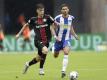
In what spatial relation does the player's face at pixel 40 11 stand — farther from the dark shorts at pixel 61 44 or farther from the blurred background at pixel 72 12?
the blurred background at pixel 72 12

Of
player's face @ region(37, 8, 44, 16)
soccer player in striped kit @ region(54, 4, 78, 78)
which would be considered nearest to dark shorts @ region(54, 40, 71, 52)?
soccer player in striped kit @ region(54, 4, 78, 78)

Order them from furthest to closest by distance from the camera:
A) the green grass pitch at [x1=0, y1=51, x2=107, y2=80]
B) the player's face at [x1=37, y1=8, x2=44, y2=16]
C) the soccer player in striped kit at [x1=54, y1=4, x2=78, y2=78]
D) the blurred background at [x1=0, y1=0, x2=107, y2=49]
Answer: the blurred background at [x1=0, y1=0, x2=107, y2=49]
the soccer player in striped kit at [x1=54, y1=4, x2=78, y2=78]
the green grass pitch at [x1=0, y1=51, x2=107, y2=80]
the player's face at [x1=37, y1=8, x2=44, y2=16]

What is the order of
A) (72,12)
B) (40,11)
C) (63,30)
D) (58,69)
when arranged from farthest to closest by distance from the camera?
(72,12)
(58,69)
(63,30)
(40,11)

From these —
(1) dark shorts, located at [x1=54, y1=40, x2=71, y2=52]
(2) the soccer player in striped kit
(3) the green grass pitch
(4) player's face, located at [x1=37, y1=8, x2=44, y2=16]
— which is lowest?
(3) the green grass pitch

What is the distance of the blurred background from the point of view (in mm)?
45275

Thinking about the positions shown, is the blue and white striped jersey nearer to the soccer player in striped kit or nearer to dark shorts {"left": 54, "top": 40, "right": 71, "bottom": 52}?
the soccer player in striped kit

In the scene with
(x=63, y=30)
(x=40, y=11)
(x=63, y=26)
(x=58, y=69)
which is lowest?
(x=58, y=69)

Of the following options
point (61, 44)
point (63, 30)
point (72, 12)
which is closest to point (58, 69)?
point (61, 44)

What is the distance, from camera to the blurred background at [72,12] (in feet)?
149

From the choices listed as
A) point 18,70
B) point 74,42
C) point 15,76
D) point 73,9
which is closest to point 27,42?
point 74,42

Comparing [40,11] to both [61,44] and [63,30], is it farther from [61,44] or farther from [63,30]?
[61,44]

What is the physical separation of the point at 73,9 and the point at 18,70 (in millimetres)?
22171

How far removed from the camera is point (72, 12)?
151ft

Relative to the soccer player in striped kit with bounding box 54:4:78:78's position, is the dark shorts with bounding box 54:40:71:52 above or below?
below
